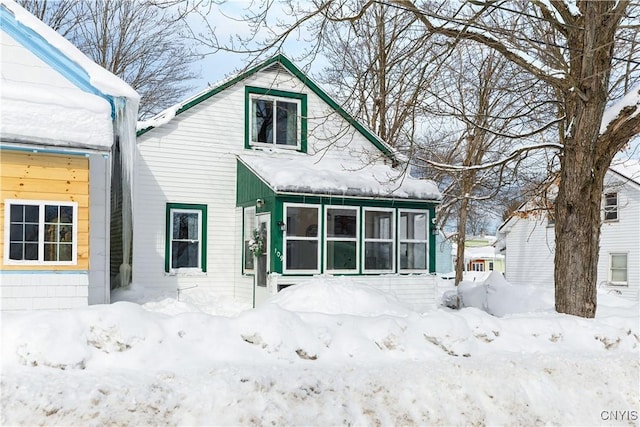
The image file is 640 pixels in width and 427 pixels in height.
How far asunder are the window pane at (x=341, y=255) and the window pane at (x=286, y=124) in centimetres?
322

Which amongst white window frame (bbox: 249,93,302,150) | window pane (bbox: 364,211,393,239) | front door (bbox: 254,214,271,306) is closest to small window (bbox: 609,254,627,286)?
window pane (bbox: 364,211,393,239)

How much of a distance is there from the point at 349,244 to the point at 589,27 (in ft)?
24.3

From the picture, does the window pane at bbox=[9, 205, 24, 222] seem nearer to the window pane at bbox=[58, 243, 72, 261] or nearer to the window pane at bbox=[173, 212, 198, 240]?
the window pane at bbox=[58, 243, 72, 261]

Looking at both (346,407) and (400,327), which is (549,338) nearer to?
(400,327)

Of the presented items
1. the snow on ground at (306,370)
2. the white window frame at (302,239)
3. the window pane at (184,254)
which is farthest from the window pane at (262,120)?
the snow on ground at (306,370)

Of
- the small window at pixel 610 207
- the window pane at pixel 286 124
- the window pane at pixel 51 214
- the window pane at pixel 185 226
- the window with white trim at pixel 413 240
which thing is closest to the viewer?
the window pane at pixel 51 214

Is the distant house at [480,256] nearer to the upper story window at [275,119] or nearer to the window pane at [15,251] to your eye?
the upper story window at [275,119]

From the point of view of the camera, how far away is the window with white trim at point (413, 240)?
14.5 meters

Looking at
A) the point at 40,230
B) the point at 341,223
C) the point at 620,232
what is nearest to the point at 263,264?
the point at 341,223

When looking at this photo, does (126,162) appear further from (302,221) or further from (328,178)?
(328,178)

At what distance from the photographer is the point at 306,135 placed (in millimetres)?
15555

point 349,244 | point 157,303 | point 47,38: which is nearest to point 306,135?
point 349,244

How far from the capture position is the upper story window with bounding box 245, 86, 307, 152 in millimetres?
15031

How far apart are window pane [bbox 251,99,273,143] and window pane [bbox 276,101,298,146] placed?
0.69 ft
